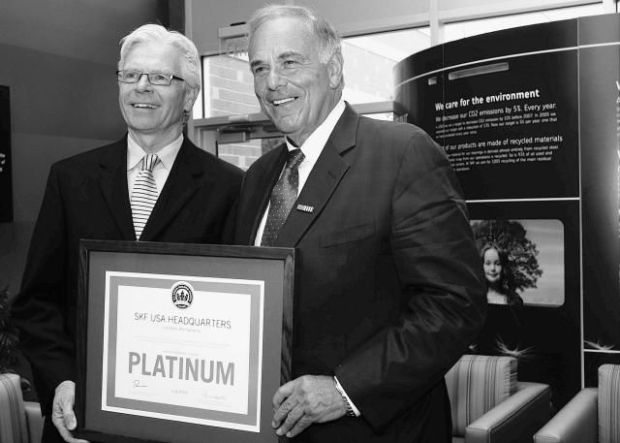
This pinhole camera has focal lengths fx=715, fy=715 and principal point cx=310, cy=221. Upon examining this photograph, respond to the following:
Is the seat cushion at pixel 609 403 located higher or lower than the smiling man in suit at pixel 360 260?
lower

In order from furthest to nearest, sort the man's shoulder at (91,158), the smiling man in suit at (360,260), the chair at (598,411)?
the chair at (598,411), the man's shoulder at (91,158), the smiling man in suit at (360,260)

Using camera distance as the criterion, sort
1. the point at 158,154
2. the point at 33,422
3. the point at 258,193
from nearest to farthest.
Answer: the point at 258,193, the point at 158,154, the point at 33,422

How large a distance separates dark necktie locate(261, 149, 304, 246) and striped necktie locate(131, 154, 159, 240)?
1.31ft

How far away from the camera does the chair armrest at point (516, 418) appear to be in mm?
3262

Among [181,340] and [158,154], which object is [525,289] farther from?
[181,340]

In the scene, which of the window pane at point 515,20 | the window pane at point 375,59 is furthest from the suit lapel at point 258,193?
the window pane at point 375,59

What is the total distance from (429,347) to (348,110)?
61 centimetres

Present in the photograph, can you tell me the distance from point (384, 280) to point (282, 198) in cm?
31

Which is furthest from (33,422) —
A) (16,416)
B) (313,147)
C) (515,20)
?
(515,20)

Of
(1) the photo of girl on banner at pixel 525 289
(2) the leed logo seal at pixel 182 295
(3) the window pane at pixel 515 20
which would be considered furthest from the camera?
(3) the window pane at pixel 515 20

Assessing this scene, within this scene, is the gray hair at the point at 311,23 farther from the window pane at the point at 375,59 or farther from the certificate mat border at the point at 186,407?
the window pane at the point at 375,59

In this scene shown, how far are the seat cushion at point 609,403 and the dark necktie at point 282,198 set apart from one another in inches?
102

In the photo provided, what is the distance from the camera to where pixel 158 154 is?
201 cm

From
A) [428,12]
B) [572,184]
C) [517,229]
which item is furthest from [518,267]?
[428,12]
